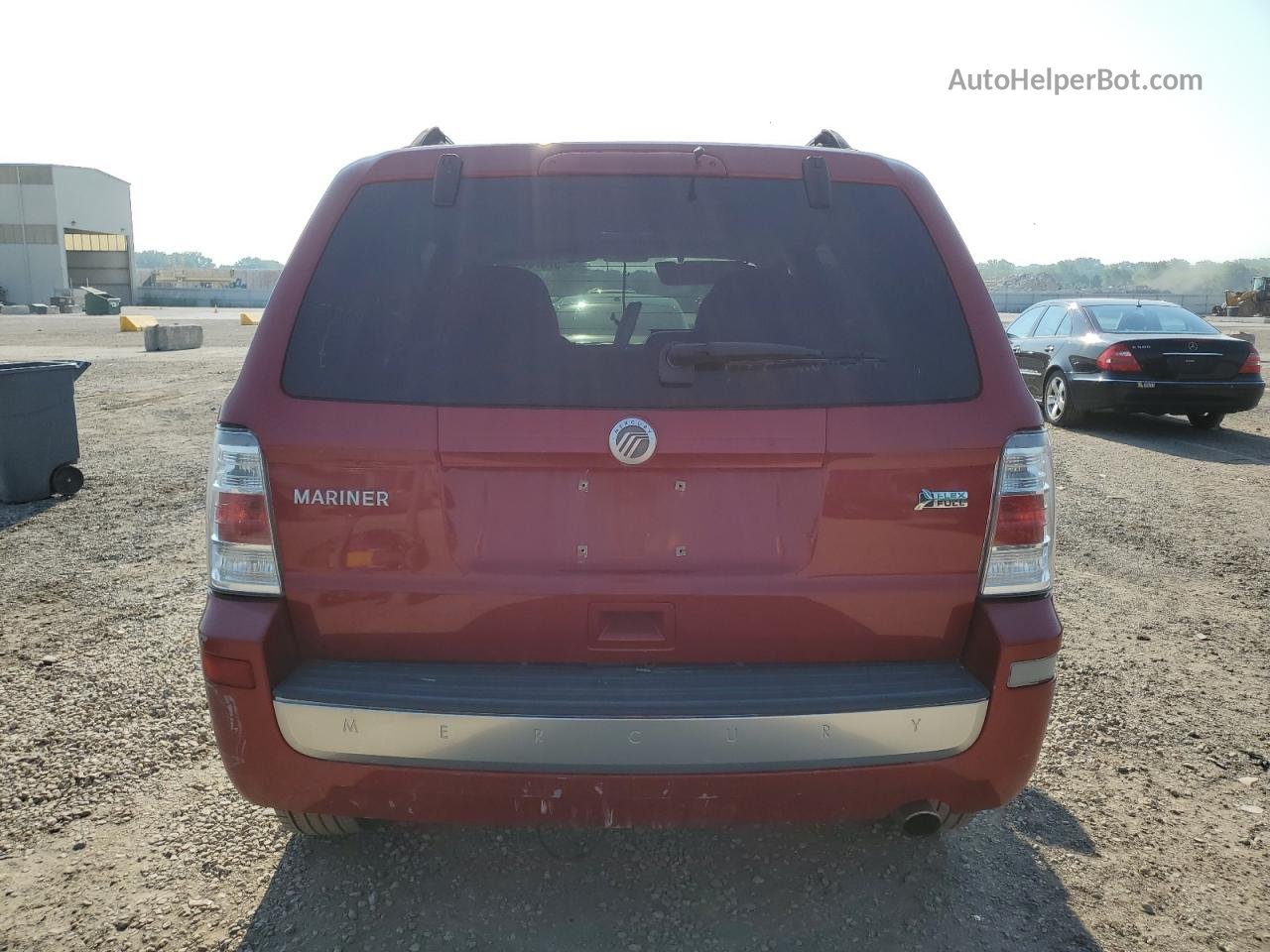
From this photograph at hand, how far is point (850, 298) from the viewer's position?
219cm

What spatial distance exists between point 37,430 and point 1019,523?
744cm

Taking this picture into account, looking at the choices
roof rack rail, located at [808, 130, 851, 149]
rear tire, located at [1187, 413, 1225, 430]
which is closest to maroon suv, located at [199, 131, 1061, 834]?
roof rack rail, located at [808, 130, 851, 149]

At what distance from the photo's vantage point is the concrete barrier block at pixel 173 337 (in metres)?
23.9

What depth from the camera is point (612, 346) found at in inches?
88.7

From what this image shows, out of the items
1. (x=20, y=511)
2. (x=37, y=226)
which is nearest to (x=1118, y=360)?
(x=20, y=511)

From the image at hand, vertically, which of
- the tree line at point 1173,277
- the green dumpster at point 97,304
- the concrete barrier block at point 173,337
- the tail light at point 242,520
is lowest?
the green dumpster at point 97,304

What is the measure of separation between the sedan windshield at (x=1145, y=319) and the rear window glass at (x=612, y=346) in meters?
10.2

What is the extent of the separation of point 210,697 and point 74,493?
6422mm

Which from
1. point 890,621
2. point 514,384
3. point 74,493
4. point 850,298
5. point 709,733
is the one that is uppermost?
point 850,298

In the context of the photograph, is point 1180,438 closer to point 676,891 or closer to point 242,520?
point 676,891

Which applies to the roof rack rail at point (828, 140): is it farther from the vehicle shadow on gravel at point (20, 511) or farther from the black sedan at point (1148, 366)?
the black sedan at point (1148, 366)

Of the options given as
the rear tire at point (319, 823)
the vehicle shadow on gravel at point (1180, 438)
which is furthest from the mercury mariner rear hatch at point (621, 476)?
the vehicle shadow on gravel at point (1180, 438)

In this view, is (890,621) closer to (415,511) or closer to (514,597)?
(514,597)

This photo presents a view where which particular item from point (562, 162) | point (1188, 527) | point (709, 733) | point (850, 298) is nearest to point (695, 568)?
point (709, 733)
